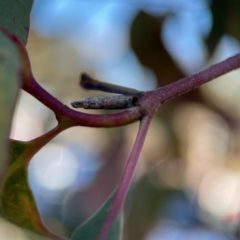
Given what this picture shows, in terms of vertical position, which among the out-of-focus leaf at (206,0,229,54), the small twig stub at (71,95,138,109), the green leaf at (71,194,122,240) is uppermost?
the out-of-focus leaf at (206,0,229,54)

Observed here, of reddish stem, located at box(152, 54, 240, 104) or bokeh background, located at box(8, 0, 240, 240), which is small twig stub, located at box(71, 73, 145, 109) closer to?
reddish stem, located at box(152, 54, 240, 104)

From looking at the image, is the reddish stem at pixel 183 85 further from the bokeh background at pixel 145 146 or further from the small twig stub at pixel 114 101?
the bokeh background at pixel 145 146

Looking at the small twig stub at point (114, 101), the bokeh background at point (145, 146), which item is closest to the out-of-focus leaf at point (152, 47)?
the bokeh background at point (145, 146)

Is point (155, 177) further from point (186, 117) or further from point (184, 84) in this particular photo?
point (184, 84)

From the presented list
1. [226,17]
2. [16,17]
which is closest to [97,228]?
[16,17]

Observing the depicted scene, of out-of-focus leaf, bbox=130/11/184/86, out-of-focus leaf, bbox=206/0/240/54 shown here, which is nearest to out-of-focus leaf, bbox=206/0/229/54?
out-of-focus leaf, bbox=206/0/240/54

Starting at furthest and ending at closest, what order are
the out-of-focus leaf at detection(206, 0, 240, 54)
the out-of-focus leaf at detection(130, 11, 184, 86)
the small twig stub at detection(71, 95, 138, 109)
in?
the out-of-focus leaf at detection(130, 11, 184, 86) → the out-of-focus leaf at detection(206, 0, 240, 54) → the small twig stub at detection(71, 95, 138, 109)

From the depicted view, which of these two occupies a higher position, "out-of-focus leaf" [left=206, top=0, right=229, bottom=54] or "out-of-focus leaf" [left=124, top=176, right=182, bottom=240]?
"out-of-focus leaf" [left=206, top=0, right=229, bottom=54]
